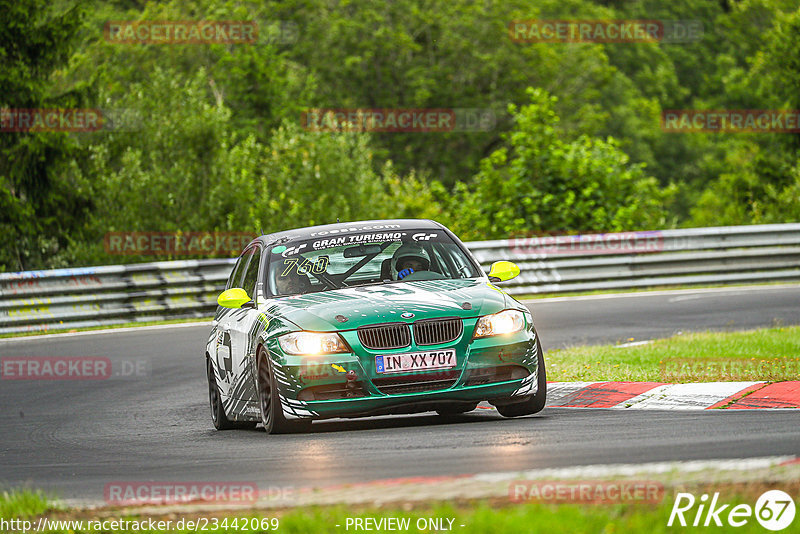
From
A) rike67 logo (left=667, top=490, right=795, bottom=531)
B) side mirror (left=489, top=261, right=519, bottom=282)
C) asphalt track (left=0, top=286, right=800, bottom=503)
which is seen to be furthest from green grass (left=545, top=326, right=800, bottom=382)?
rike67 logo (left=667, top=490, right=795, bottom=531)

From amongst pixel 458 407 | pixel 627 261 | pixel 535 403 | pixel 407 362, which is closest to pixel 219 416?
pixel 458 407

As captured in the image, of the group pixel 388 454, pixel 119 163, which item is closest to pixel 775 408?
pixel 388 454

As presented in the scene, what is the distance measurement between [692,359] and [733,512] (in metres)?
7.35

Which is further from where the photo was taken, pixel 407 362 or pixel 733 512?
pixel 407 362

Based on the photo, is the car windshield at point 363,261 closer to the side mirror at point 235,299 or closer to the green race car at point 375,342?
the green race car at point 375,342

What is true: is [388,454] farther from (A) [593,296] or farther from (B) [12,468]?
(A) [593,296]

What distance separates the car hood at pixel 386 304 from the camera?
895cm

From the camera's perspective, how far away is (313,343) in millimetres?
8922

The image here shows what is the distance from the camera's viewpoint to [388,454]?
24.6 feet

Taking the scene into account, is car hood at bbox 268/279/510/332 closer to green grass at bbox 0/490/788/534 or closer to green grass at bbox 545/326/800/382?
green grass at bbox 545/326/800/382

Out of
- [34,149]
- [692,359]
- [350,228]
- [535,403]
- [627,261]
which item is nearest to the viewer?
[535,403]

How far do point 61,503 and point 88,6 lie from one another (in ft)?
79.4

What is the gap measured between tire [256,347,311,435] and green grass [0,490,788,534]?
133 inches

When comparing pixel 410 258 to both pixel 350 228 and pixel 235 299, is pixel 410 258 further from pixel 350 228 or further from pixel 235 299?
pixel 235 299
